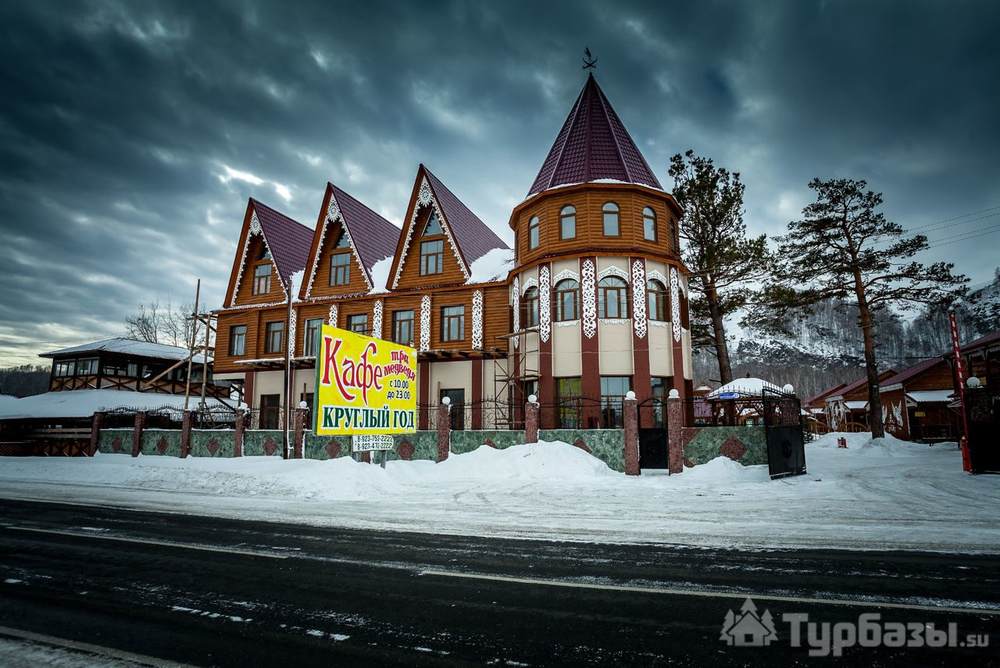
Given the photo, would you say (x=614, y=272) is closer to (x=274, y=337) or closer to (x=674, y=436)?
(x=674, y=436)

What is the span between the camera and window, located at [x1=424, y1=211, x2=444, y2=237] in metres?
27.6

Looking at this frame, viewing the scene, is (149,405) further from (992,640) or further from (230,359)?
(992,640)

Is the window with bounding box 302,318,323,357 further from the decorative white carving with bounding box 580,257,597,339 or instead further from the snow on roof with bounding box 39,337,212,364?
the decorative white carving with bounding box 580,257,597,339

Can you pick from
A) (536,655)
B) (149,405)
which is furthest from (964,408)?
(149,405)

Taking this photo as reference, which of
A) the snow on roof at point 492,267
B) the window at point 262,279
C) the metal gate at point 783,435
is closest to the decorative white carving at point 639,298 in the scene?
the metal gate at point 783,435

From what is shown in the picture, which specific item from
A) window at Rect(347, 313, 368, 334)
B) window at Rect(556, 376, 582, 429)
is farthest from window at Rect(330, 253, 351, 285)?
window at Rect(556, 376, 582, 429)

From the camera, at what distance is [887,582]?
512 cm

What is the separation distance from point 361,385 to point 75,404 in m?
24.7

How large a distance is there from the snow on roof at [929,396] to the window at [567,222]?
32.8 m

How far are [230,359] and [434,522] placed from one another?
1039 inches

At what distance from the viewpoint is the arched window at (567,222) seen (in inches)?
893

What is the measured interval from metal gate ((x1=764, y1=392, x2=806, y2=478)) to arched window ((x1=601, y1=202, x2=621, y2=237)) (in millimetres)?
9419

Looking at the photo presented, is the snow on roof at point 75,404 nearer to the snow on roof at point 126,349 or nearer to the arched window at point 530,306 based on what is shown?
the snow on roof at point 126,349

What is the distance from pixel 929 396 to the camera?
37.8m
